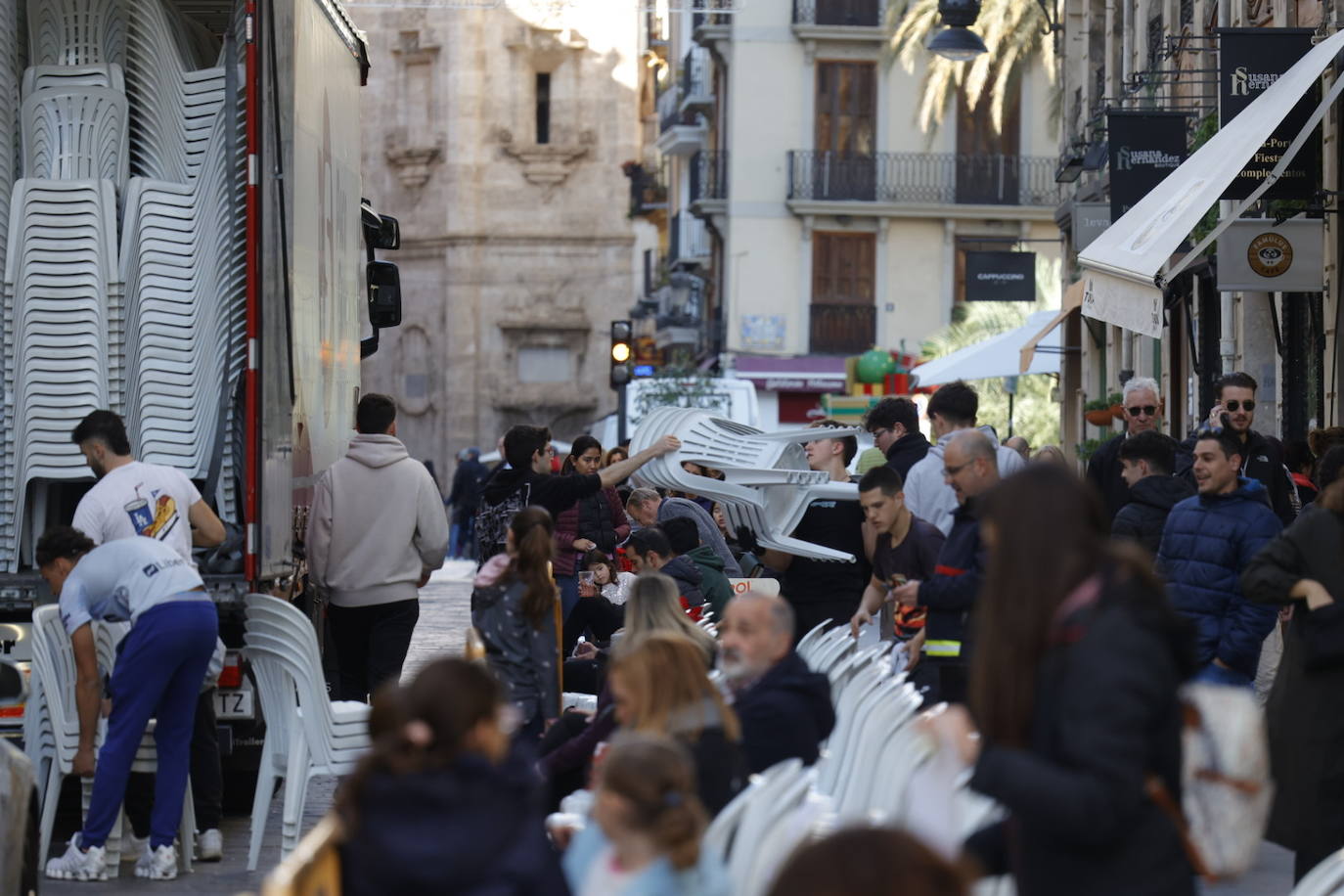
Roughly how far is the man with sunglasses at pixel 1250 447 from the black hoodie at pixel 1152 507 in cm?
175

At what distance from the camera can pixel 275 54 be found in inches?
383

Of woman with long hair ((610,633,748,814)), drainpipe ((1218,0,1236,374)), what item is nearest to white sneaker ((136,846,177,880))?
woman with long hair ((610,633,748,814))

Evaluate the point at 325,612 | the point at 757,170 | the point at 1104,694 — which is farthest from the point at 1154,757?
the point at 757,170

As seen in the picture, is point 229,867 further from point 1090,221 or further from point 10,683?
point 1090,221

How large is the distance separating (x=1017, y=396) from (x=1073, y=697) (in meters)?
35.4

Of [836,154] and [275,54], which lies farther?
[836,154]

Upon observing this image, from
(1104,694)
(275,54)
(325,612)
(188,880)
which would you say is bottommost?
(188,880)

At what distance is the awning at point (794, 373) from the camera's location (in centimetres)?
4497

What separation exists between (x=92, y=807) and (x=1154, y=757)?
554 centimetres

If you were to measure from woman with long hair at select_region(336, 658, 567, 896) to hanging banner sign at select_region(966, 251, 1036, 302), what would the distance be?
2508cm

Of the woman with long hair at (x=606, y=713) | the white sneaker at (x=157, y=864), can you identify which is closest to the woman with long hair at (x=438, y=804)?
the woman with long hair at (x=606, y=713)

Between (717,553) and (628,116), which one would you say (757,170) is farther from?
(717,553)

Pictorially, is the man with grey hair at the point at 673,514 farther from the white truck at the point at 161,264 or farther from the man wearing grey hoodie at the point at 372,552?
the white truck at the point at 161,264

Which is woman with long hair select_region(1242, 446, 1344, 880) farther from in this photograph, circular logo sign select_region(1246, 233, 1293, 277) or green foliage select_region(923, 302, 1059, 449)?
green foliage select_region(923, 302, 1059, 449)
